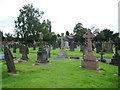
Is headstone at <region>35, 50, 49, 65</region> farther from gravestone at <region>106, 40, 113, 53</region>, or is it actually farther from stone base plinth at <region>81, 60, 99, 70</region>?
gravestone at <region>106, 40, 113, 53</region>

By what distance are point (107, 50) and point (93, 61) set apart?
1529 cm

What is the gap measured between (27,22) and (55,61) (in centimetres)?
3765

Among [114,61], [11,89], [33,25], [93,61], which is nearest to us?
[11,89]

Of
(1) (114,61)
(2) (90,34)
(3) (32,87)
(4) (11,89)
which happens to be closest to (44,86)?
(3) (32,87)

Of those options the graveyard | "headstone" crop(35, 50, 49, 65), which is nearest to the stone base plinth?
the graveyard

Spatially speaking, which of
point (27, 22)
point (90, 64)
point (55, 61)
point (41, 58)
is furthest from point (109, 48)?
point (27, 22)

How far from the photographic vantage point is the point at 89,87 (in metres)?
5.86

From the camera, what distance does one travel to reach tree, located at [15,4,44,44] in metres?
48.0

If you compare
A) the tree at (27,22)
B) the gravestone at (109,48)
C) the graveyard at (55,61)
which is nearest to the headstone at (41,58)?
the graveyard at (55,61)

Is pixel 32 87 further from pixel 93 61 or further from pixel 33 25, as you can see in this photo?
pixel 33 25

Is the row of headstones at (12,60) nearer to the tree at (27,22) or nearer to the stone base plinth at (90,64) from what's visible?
the stone base plinth at (90,64)

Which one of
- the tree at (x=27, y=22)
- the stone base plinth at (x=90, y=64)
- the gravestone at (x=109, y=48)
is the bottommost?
the stone base plinth at (x=90, y=64)

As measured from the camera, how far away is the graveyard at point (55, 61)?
651cm

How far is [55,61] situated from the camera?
13758 millimetres
